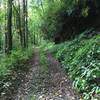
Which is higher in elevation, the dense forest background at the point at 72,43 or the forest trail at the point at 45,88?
the dense forest background at the point at 72,43

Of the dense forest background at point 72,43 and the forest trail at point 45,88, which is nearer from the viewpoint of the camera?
the forest trail at point 45,88

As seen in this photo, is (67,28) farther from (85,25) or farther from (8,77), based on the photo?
(8,77)

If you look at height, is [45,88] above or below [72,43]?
below

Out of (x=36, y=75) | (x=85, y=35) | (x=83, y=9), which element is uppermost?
(x=83, y=9)

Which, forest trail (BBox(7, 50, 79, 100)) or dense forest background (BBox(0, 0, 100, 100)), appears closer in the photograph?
forest trail (BBox(7, 50, 79, 100))

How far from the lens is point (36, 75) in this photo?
33.3 ft

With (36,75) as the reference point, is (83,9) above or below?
above

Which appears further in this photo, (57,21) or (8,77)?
(57,21)

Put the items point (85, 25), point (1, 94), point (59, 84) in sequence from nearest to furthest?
point (1, 94), point (59, 84), point (85, 25)

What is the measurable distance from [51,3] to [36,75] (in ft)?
51.6

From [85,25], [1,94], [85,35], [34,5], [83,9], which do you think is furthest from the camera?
[34,5]

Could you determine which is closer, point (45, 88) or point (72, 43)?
point (45, 88)

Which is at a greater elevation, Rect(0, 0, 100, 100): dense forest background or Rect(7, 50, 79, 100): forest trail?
Rect(0, 0, 100, 100): dense forest background

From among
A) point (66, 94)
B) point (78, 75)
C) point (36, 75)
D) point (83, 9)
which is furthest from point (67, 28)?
point (66, 94)
